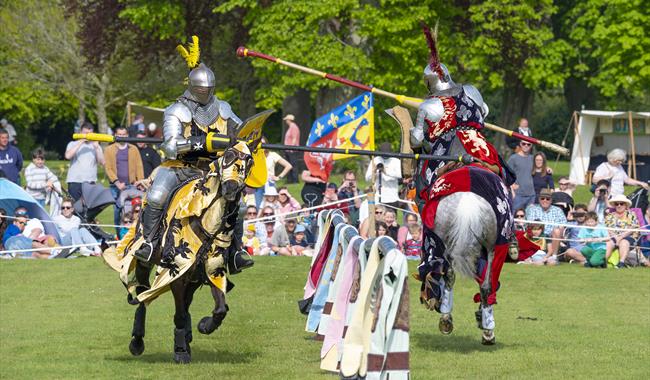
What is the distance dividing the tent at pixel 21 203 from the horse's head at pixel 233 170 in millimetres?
11439

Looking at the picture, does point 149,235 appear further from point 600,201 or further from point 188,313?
point 600,201

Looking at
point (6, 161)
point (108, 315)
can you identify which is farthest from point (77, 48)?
point (108, 315)

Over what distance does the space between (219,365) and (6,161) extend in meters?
13.7

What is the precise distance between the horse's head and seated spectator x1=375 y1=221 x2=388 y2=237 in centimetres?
981

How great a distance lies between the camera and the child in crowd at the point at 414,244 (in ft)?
69.2

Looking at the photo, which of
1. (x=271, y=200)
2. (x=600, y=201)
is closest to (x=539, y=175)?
(x=600, y=201)

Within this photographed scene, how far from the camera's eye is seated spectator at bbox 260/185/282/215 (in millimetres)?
22781

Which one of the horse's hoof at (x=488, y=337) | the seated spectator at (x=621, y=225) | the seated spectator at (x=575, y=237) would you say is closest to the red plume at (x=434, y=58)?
the horse's hoof at (x=488, y=337)

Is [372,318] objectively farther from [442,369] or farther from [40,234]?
[40,234]

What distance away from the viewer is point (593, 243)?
21.2 meters

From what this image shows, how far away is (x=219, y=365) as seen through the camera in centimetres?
1186

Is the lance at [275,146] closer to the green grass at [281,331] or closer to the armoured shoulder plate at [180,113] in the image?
the armoured shoulder plate at [180,113]

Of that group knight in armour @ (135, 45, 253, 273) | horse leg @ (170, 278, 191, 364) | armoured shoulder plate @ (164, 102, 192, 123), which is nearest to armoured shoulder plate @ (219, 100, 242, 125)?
knight in armour @ (135, 45, 253, 273)

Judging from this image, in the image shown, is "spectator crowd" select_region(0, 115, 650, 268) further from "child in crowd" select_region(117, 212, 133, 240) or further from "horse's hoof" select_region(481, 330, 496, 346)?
Result: "horse's hoof" select_region(481, 330, 496, 346)
